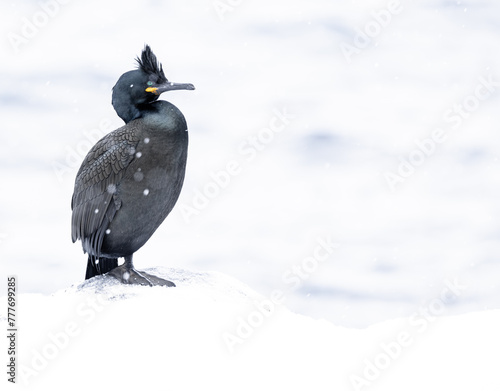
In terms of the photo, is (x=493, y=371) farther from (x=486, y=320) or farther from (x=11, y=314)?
(x=11, y=314)

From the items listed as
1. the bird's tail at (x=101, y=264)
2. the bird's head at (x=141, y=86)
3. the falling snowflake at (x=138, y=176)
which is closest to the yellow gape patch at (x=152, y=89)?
the bird's head at (x=141, y=86)

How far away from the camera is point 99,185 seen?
261 inches

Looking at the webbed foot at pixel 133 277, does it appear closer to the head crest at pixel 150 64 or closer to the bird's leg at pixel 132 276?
the bird's leg at pixel 132 276

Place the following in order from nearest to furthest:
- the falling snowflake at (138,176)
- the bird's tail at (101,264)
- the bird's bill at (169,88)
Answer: the falling snowflake at (138,176)
the bird's bill at (169,88)
the bird's tail at (101,264)

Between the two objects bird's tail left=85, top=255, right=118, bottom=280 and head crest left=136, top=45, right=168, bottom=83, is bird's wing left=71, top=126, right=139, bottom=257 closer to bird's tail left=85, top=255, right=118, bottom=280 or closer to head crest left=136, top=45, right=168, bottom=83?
bird's tail left=85, top=255, right=118, bottom=280

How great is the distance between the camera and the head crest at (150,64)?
6.67 m

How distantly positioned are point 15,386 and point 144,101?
9.22 feet

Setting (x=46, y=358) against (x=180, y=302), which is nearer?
(x=46, y=358)

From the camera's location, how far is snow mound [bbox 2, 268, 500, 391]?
5.34 meters

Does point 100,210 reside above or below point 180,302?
above

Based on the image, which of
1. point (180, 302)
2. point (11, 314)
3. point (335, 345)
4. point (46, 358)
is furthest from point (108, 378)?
point (335, 345)

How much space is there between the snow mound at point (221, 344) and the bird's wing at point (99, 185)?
53cm

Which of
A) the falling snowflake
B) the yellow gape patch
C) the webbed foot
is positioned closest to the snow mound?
the webbed foot

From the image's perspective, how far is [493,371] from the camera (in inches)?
218
